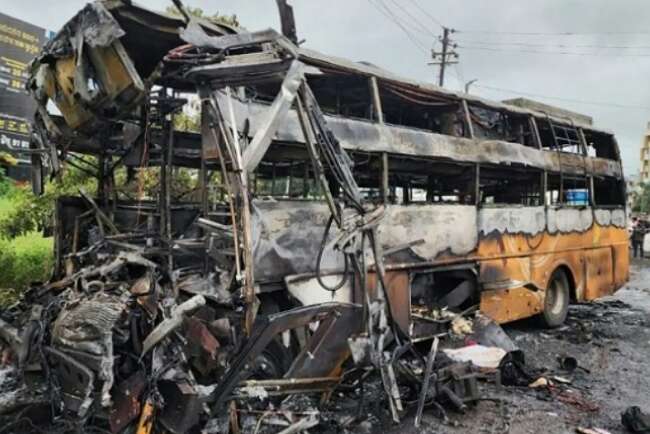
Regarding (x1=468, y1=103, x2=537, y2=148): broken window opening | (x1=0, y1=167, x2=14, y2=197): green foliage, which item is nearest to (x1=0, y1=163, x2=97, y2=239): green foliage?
(x1=0, y1=167, x2=14, y2=197): green foliage

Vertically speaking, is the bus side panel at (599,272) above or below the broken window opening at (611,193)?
below

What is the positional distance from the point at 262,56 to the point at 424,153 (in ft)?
10.4

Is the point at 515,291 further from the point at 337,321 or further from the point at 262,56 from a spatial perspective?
the point at 262,56

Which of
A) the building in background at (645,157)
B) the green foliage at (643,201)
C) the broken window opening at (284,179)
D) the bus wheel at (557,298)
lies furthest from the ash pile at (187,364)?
the building in background at (645,157)

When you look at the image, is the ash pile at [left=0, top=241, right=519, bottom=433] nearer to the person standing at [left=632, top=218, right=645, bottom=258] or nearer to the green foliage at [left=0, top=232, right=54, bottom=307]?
the green foliage at [left=0, top=232, right=54, bottom=307]

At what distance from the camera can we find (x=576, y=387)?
6.33 metres

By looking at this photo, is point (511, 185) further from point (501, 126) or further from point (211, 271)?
point (211, 271)

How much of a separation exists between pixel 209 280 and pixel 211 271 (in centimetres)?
11

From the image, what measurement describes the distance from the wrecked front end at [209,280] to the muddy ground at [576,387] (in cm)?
33

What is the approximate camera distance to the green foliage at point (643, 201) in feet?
163

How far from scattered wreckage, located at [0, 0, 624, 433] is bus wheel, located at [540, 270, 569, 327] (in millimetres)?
3637

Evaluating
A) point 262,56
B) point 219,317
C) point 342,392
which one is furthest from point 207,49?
point 342,392

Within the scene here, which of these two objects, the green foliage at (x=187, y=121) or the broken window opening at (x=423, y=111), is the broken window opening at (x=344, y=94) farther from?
the green foliage at (x=187, y=121)

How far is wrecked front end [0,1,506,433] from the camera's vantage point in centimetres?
393
